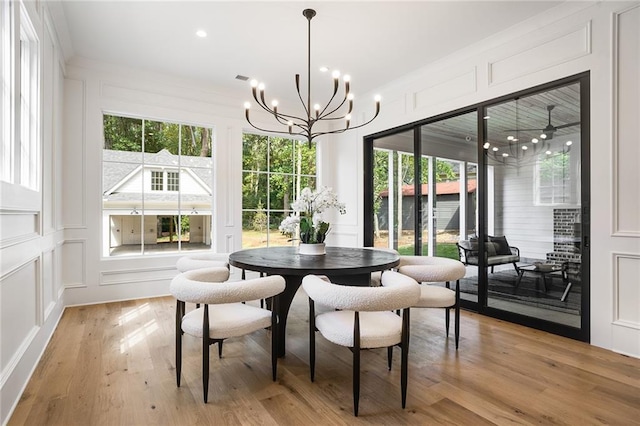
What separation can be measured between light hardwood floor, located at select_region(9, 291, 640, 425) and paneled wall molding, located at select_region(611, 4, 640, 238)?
1076 mm

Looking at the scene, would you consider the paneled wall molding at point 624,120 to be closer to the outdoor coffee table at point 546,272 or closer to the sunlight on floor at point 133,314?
the outdoor coffee table at point 546,272

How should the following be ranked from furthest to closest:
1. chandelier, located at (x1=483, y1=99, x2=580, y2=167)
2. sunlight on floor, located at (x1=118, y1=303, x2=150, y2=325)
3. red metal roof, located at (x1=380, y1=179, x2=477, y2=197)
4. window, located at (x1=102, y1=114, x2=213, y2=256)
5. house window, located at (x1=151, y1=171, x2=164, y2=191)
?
1. house window, located at (x1=151, y1=171, x2=164, y2=191)
2. window, located at (x1=102, y1=114, x2=213, y2=256)
3. red metal roof, located at (x1=380, y1=179, x2=477, y2=197)
4. sunlight on floor, located at (x1=118, y1=303, x2=150, y2=325)
5. chandelier, located at (x1=483, y1=99, x2=580, y2=167)

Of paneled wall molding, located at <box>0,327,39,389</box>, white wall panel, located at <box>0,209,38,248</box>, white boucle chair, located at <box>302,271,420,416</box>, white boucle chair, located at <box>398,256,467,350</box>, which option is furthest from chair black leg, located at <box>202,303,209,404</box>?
white boucle chair, located at <box>398,256,467,350</box>

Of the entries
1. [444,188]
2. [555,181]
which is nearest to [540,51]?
[555,181]

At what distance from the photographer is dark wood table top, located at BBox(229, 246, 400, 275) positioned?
2.21 metres

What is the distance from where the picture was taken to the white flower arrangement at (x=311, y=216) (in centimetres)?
285

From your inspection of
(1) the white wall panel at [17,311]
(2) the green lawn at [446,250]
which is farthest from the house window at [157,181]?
(2) the green lawn at [446,250]

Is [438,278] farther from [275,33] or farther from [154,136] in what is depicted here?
[154,136]

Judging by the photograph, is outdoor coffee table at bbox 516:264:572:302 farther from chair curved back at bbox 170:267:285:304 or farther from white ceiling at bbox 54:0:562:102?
chair curved back at bbox 170:267:285:304

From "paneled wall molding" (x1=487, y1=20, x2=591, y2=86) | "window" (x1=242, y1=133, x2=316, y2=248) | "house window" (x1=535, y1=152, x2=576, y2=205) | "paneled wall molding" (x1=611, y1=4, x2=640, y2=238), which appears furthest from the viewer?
"window" (x1=242, y1=133, x2=316, y2=248)

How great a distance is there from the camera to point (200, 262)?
277 centimetres

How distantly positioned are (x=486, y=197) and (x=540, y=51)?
4.74ft

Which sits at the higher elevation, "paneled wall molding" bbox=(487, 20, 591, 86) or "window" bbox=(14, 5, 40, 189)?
"paneled wall molding" bbox=(487, 20, 591, 86)

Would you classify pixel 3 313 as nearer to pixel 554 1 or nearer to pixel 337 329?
pixel 337 329
